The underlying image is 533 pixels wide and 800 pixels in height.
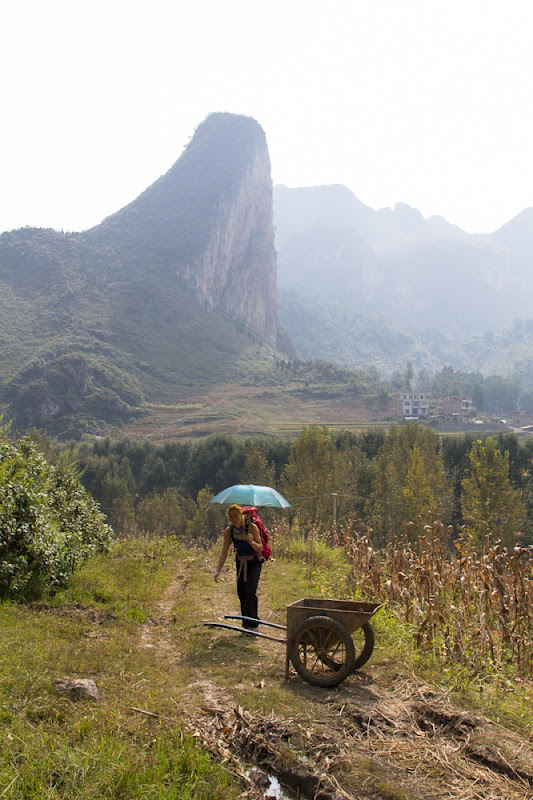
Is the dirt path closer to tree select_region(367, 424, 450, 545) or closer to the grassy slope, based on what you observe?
the grassy slope

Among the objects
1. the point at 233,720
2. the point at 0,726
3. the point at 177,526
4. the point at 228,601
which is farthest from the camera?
the point at 177,526

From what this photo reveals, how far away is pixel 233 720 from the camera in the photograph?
424 cm

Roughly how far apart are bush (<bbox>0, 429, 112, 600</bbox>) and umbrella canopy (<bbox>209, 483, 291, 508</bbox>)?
248 centimetres

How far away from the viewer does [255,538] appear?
7.13 meters

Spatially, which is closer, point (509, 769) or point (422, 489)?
point (509, 769)

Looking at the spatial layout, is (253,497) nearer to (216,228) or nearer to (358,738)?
(358,738)

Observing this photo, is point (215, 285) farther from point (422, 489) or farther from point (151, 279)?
point (422, 489)

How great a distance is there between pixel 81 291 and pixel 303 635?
403 ft

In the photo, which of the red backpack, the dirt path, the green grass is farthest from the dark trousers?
the dirt path

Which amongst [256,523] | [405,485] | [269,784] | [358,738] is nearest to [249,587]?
[256,523]

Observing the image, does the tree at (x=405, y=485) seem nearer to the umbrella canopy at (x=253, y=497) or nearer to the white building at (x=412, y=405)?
the umbrella canopy at (x=253, y=497)

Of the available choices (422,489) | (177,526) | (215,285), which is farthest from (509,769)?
(215,285)

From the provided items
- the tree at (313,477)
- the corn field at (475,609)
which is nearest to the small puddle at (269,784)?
the corn field at (475,609)

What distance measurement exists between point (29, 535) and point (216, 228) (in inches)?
6648
